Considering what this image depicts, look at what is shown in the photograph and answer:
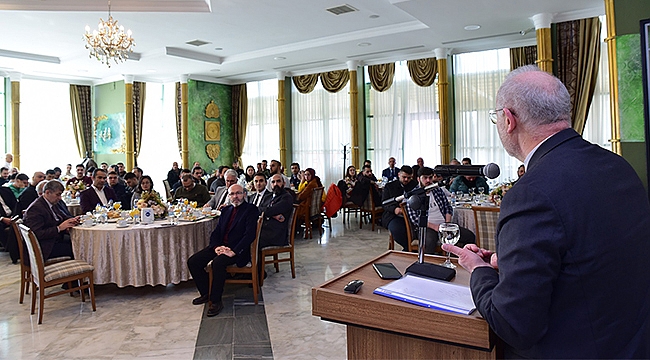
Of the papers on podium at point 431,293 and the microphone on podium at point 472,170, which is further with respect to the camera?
the microphone on podium at point 472,170

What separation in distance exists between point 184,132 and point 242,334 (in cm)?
1059

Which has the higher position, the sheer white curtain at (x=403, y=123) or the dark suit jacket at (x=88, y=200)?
the sheer white curtain at (x=403, y=123)

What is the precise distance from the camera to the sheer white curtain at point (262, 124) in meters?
13.9

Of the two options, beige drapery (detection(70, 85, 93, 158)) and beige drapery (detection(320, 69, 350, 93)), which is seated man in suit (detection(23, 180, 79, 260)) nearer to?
beige drapery (detection(320, 69, 350, 93))

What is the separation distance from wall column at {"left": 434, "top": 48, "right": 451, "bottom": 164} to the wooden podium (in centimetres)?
881

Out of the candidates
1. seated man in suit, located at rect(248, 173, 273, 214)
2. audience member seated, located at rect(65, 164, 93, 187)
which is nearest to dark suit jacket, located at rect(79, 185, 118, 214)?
seated man in suit, located at rect(248, 173, 273, 214)

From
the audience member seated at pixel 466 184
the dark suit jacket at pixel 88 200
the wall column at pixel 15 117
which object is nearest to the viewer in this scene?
the dark suit jacket at pixel 88 200

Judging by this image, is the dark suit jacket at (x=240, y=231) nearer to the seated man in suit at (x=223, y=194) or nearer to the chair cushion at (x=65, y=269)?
the chair cushion at (x=65, y=269)

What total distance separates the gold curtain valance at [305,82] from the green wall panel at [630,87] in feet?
28.8

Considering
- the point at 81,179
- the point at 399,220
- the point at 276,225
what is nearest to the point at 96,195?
the point at 276,225

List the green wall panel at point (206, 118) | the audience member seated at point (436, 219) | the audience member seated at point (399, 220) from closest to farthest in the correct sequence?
the audience member seated at point (436, 219) < the audience member seated at point (399, 220) < the green wall panel at point (206, 118)

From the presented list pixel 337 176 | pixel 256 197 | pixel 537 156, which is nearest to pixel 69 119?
pixel 337 176

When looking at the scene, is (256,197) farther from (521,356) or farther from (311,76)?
(311,76)

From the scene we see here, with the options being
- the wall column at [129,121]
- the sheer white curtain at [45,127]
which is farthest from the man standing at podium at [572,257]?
the sheer white curtain at [45,127]
